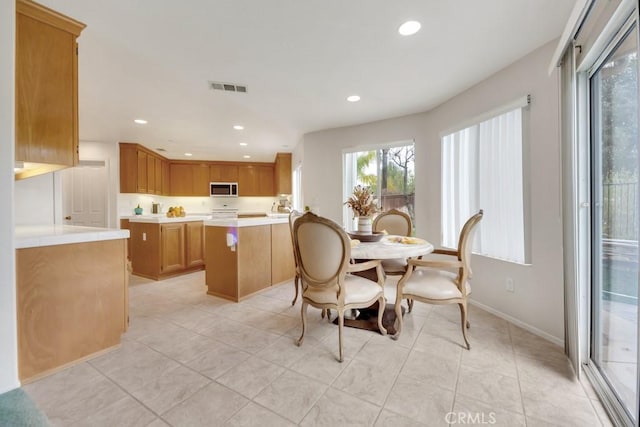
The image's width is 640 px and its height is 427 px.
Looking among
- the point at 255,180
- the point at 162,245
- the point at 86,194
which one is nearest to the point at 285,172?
the point at 255,180

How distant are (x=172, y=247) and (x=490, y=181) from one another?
4.36 meters

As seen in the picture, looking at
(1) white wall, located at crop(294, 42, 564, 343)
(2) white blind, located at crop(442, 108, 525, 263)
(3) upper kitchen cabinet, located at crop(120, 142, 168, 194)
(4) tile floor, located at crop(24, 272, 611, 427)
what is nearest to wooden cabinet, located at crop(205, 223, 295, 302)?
(4) tile floor, located at crop(24, 272, 611, 427)

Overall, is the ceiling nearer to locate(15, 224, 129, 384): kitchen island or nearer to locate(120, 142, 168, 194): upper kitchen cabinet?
locate(120, 142, 168, 194): upper kitchen cabinet

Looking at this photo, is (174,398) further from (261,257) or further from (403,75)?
(403,75)

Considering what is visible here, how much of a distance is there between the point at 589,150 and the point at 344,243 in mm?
1683

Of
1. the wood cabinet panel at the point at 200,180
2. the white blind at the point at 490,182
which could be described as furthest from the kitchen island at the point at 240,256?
the wood cabinet panel at the point at 200,180

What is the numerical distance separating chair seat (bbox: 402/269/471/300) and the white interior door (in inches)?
223

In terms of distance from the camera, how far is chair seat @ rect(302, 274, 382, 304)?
5.86 ft

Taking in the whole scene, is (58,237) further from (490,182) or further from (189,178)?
(189,178)

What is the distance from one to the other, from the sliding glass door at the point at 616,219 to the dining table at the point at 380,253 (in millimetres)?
1015

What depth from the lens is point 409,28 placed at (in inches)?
71.4

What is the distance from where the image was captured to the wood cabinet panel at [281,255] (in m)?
3.38

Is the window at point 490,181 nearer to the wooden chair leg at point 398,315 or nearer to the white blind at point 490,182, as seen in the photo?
the white blind at point 490,182

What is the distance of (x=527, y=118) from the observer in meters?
2.19
